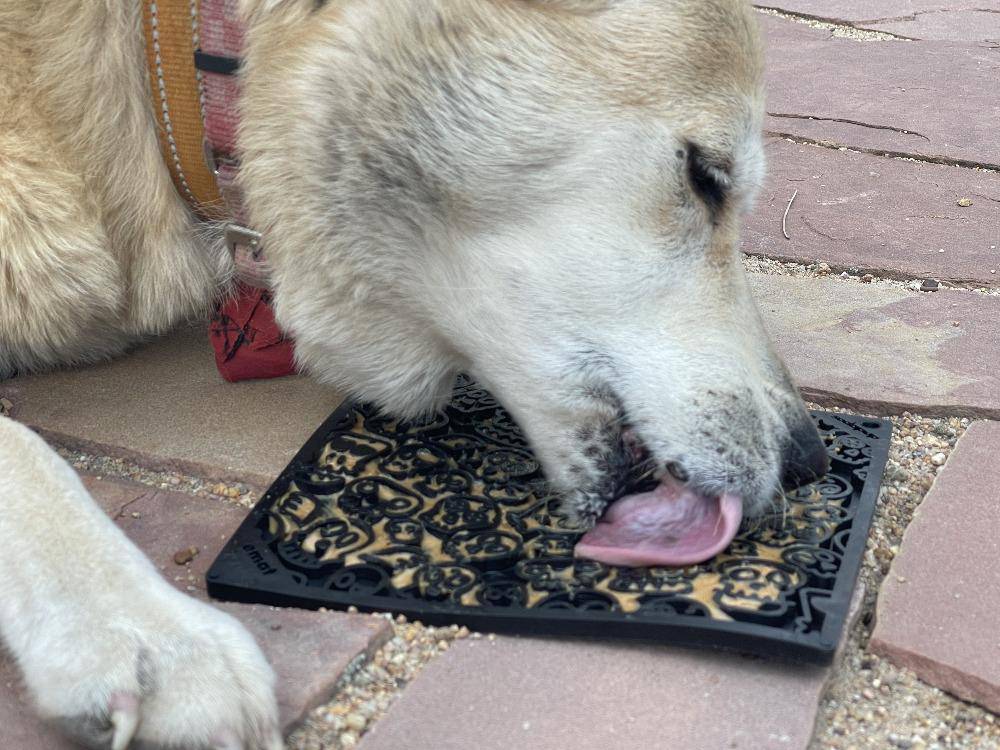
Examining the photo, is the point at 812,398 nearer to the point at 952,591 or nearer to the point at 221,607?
the point at 952,591

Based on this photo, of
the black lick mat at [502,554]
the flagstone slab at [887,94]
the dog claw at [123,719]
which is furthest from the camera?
the flagstone slab at [887,94]

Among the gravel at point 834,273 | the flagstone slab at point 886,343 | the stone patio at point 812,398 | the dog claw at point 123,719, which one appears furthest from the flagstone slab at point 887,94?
the dog claw at point 123,719

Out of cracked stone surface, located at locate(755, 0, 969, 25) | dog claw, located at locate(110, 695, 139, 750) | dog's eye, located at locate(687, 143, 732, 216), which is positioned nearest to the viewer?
dog claw, located at locate(110, 695, 139, 750)

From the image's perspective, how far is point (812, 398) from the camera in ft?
7.28

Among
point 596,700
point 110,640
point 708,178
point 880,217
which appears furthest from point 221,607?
point 880,217

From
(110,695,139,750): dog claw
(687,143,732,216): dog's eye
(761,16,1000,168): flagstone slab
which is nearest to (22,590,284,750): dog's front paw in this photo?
(110,695,139,750): dog claw

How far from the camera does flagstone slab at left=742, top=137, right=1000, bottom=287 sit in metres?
2.72

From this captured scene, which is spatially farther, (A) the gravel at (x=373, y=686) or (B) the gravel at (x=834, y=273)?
(B) the gravel at (x=834, y=273)

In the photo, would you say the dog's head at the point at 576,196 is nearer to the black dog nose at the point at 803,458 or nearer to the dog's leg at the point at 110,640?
the black dog nose at the point at 803,458

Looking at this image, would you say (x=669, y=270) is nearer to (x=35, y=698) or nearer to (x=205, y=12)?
(x=205, y=12)

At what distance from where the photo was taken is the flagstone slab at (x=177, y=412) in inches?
79.5

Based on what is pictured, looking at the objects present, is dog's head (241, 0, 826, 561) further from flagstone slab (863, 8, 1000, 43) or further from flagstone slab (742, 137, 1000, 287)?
flagstone slab (863, 8, 1000, 43)

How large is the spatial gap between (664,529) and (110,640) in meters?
0.79

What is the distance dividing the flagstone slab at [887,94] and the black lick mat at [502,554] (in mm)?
1609
